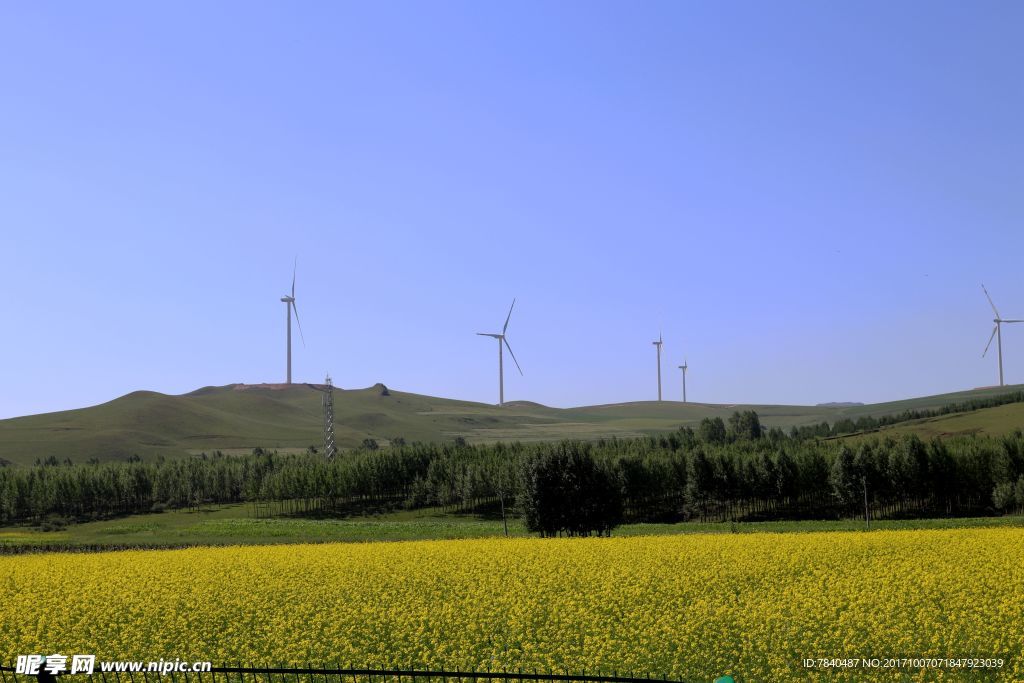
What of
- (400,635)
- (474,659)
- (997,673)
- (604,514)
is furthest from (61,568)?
(604,514)

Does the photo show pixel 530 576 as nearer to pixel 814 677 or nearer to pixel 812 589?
pixel 812 589

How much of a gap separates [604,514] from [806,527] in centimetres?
2166

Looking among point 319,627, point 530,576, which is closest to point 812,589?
point 530,576

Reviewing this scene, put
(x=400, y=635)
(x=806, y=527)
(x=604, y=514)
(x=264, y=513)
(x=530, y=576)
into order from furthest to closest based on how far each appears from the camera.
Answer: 1. (x=264, y=513)
2. (x=604, y=514)
3. (x=806, y=527)
4. (x=530, y=576)
5. (x=400, y=635)

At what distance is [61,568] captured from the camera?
165 ft

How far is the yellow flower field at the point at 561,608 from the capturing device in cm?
3022

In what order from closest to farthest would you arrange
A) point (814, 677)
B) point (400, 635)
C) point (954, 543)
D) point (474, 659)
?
point (814, 677), point (474, 659), point (400, 635), point (954, 543)

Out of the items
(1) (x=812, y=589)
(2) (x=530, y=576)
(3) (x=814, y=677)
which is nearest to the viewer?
(3) (x=814, y=677)

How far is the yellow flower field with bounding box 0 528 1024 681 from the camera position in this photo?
30.2 meters

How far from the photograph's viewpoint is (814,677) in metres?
28.1

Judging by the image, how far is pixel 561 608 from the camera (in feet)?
117

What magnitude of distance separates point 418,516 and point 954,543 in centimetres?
13908

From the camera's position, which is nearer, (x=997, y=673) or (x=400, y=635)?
(x=997, y=673)

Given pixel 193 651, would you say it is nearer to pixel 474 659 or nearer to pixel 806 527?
pixel 474 659
